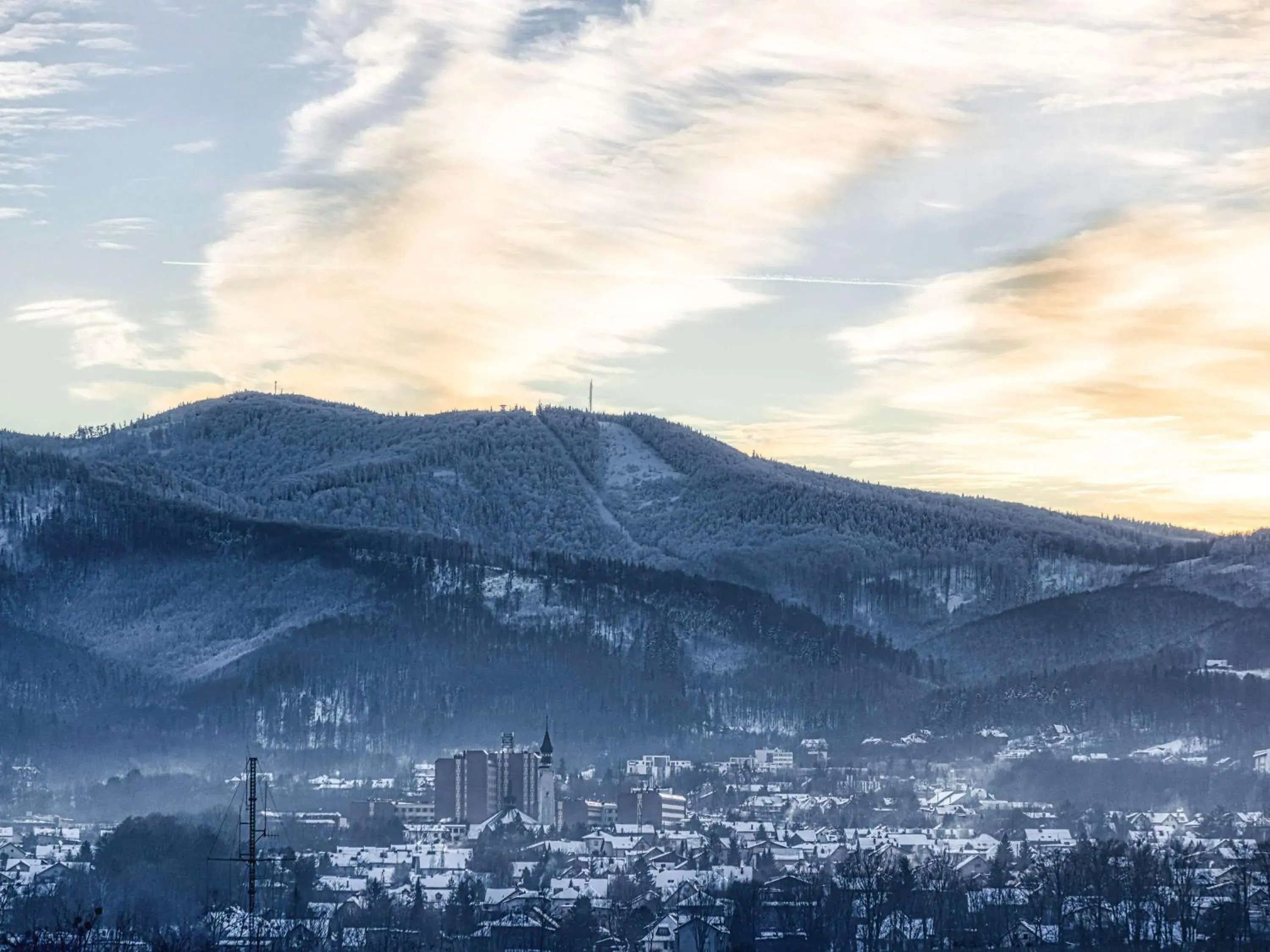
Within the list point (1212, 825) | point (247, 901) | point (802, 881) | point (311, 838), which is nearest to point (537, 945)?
point (247, 901)

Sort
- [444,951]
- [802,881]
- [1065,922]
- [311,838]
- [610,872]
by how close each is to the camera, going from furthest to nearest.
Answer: [311,838], [610,872], [802,881], [1065,922], [444,951]

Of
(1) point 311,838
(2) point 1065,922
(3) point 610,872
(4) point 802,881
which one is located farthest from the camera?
(1) point 311,838

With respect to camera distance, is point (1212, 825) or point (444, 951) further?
point (1212, 825)

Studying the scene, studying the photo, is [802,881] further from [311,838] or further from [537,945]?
[311,838]

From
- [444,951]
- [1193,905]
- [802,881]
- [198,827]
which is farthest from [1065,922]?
[198,827]

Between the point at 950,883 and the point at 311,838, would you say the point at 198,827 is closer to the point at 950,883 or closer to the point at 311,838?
the point at 311,838

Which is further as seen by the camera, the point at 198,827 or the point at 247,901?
the point at 198,827
